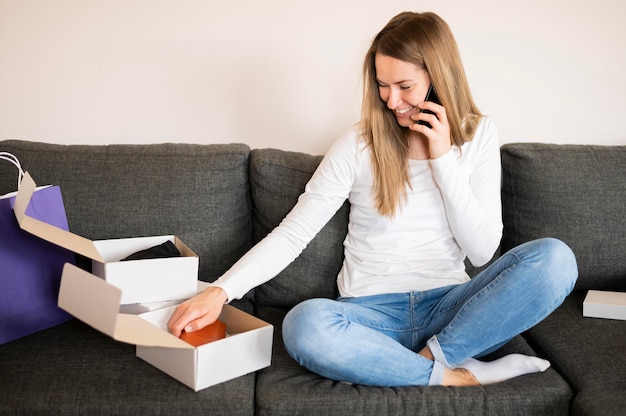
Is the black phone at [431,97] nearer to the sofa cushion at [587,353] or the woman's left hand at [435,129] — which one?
the woman's left hand at [435,129]

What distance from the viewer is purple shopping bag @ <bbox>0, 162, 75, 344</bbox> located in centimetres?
175

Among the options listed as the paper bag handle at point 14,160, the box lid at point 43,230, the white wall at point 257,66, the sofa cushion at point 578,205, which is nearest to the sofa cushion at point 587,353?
the sofa cushion at point 578,205

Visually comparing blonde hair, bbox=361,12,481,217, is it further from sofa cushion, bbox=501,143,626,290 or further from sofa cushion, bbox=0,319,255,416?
sofa cushion, bbox=0,319,255,416

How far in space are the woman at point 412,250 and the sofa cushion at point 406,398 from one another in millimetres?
37

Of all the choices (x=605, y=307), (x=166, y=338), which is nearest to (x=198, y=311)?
(x=166, y=338)

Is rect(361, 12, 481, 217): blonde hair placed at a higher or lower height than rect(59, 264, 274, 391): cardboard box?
higher

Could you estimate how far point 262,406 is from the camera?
157cm

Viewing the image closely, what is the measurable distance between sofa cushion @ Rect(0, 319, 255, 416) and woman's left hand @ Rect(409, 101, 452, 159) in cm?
72

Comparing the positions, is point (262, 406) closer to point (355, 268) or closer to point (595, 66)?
point (355, 268)

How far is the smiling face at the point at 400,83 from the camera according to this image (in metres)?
1.81

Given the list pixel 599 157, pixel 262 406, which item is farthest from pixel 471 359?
pixel 599 157

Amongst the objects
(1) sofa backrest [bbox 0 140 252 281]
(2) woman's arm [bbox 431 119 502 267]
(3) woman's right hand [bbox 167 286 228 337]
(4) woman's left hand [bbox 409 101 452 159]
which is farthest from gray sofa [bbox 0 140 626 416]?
(4) woman's left hand [bbox 409 101 452 159]

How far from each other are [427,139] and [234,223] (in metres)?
0.60

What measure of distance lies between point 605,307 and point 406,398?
702 millimetres
